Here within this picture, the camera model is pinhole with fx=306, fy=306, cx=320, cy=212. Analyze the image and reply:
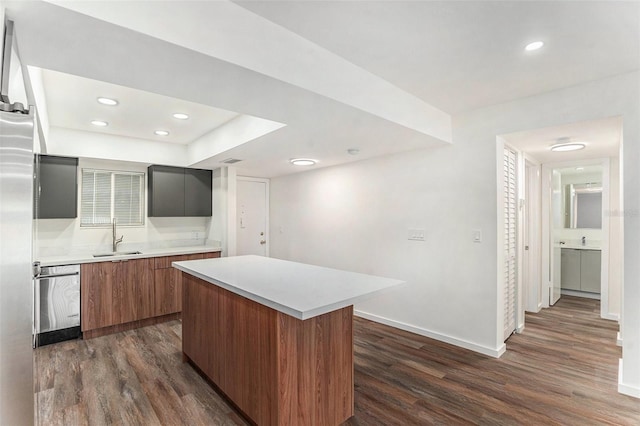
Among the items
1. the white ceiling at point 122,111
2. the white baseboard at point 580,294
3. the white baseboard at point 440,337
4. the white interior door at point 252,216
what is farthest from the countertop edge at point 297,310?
the white baseboard at point 580,294

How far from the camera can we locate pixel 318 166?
15.2ft

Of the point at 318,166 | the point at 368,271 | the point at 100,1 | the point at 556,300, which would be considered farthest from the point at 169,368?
the point at 556,300

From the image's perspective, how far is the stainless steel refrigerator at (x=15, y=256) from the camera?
→ 92 centimetres

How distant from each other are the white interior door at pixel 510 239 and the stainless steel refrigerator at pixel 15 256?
3657 millimetres

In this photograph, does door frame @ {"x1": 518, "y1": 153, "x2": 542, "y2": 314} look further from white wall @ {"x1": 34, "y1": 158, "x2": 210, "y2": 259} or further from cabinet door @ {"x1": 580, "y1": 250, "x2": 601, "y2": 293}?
white wall @ {"x1": 34, "y1": 158, "x2": 210, "y2": 259}

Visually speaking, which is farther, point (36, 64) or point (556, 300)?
point (556, 300)

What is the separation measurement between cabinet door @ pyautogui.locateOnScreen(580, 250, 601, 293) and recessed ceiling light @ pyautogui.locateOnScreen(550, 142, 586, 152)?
2.69 m

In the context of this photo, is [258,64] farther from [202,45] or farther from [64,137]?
[64,137]

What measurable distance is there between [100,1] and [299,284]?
5.84 feet

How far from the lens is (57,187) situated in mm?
3650

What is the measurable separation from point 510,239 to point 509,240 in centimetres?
5

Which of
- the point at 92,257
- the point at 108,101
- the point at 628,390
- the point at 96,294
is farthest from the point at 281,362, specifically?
the point at 92,257

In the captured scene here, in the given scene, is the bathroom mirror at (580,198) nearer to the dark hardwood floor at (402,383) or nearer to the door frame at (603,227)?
the door frame at (603,227)

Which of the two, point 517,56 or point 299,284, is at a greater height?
point 517,56
